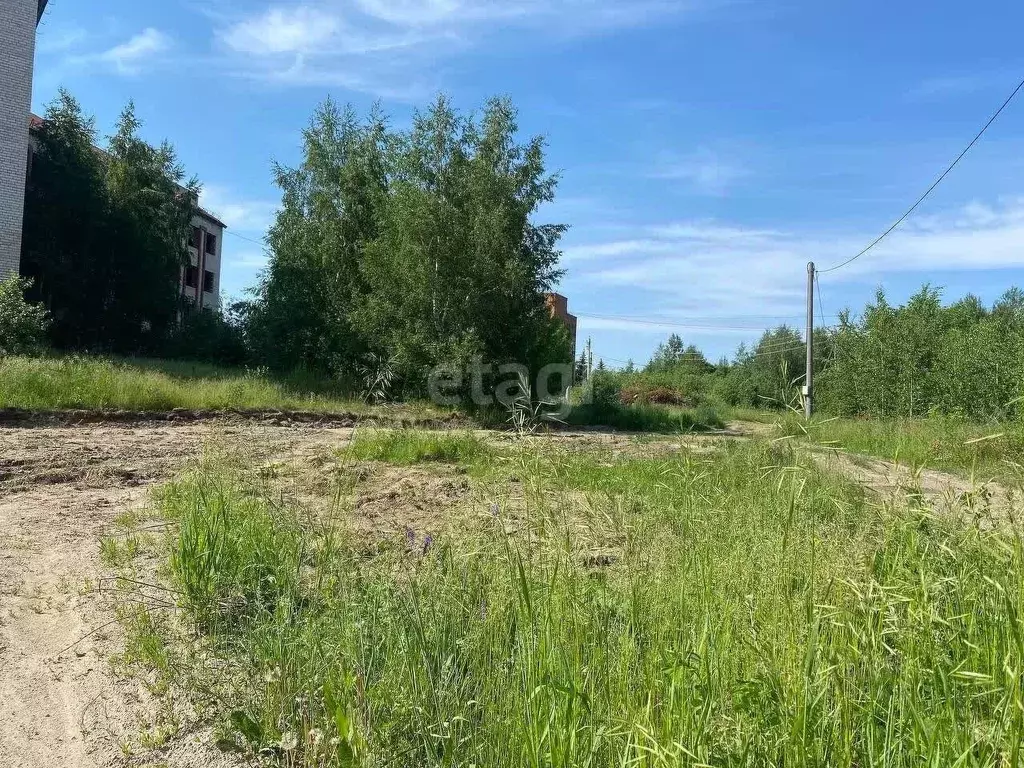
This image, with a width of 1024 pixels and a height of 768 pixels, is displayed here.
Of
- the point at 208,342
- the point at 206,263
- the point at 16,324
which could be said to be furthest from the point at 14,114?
the point at 206,263

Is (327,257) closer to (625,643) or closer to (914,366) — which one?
(914,366)

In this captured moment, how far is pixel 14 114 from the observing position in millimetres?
24594

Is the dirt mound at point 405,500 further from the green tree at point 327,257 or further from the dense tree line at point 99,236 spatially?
the dense tree line at point 99,236

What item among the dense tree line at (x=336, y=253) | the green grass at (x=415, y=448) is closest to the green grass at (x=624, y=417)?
the dense tree line at (x=336, y=253)

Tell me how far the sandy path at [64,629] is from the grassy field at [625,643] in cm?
18

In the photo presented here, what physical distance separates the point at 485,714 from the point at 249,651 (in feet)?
4.30

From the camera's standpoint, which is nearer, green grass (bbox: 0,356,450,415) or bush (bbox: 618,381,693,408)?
green grass (bbox: 0,356,450,415)

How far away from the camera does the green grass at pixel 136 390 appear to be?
14109 mm

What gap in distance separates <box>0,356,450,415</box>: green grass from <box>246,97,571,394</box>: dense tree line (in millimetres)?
2841

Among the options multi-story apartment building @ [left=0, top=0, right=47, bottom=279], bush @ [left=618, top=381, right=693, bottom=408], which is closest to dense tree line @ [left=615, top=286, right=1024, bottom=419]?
bush @ [left=618, top=381, right=693, bottom=408]

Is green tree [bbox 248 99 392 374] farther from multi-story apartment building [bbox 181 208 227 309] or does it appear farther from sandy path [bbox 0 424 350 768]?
multi-story apartment building [bbox 181 208 227 309]

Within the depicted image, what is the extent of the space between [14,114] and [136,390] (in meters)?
15.7

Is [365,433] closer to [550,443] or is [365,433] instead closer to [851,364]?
[550,443]

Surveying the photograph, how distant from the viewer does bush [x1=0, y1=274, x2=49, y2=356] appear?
723 inches
